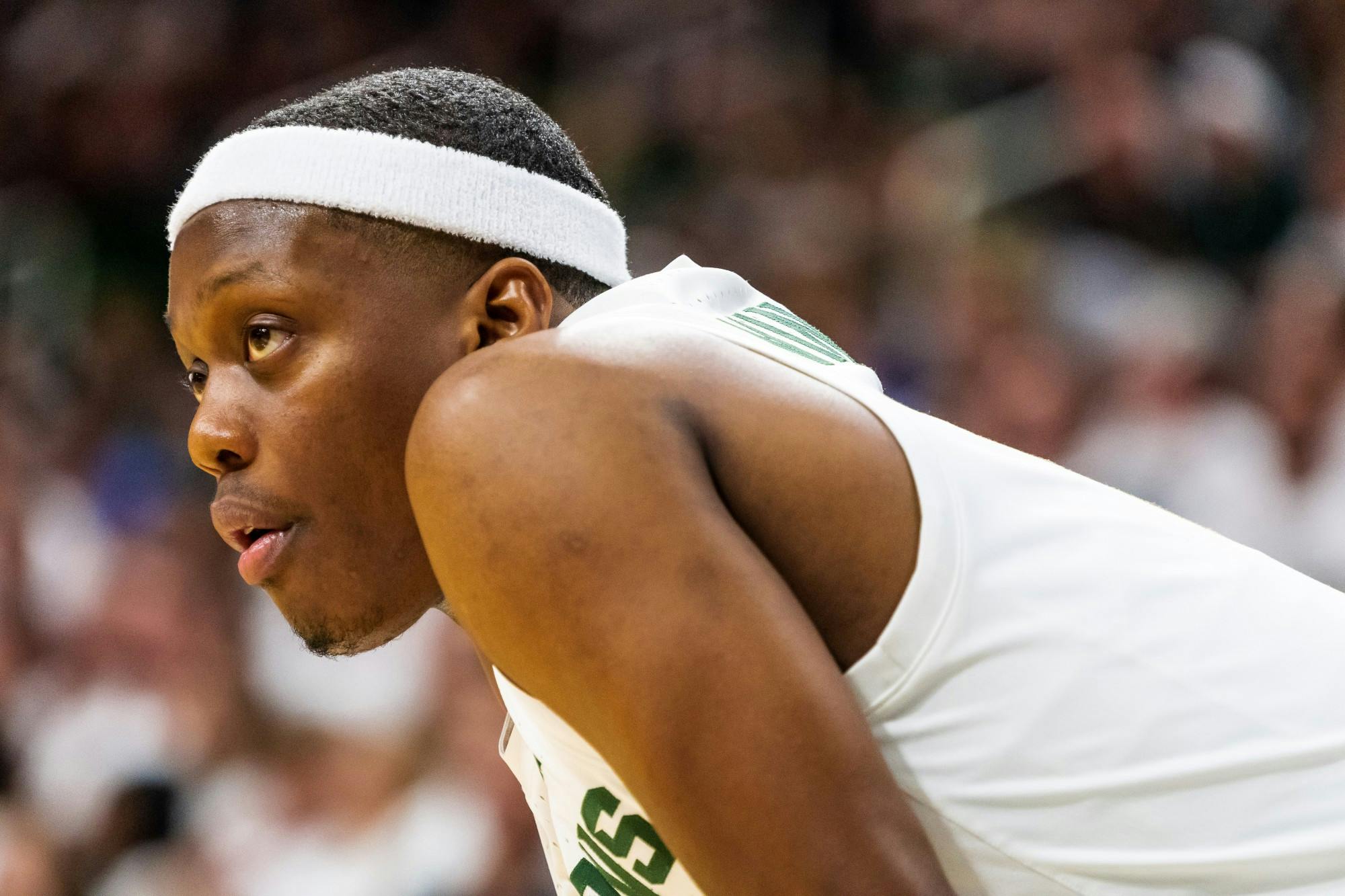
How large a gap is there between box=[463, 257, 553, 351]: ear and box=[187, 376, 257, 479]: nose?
0.27 meters

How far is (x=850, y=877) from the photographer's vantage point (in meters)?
1.10

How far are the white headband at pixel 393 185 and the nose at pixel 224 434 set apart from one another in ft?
0.86

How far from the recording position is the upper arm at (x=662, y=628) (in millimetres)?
1110

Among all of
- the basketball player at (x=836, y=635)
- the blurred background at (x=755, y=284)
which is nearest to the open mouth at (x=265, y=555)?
the basketball player at (x=836, y=635)

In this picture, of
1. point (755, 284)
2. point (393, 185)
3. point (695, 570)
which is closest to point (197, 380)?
point (393, 185)

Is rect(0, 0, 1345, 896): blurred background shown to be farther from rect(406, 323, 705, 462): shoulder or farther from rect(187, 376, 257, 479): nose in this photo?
rect(406, 323, 705, 462): shoulder

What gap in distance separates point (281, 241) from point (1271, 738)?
3.85ft

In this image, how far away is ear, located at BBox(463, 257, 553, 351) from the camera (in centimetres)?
174

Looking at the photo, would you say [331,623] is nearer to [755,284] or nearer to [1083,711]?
[1083,711]

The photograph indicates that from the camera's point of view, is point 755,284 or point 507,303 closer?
point 507,303

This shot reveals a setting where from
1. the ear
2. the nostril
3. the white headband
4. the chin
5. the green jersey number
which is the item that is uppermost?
the white headband

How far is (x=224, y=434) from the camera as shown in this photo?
5.43 feet

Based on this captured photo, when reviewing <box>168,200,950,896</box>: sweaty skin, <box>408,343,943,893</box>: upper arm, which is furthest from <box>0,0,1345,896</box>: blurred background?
<box>408,343,943,893</box>: upper arm

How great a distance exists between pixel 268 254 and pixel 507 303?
0.92 feet
